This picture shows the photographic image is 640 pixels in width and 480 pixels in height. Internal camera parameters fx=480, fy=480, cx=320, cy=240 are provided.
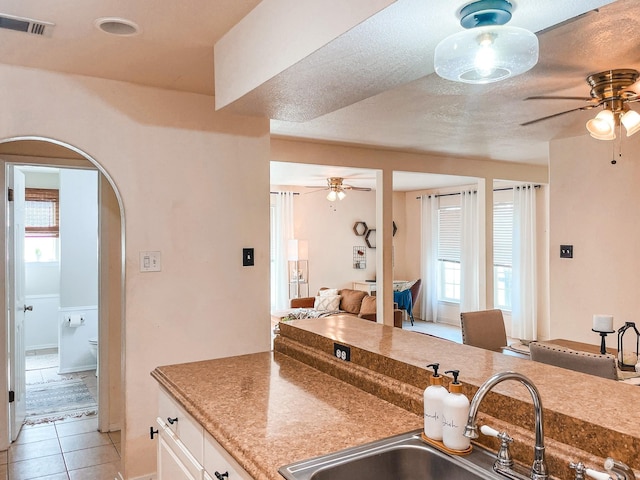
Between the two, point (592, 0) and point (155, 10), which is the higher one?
point (155, 10)

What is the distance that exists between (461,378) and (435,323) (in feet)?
24.9

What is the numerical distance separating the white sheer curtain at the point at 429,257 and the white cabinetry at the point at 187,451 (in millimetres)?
7300

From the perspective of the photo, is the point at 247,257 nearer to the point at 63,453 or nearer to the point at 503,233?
the point at 63,453

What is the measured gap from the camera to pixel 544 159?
5.74 metres

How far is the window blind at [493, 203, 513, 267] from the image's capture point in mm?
7387

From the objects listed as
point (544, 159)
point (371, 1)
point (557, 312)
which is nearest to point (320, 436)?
point (371, 1)

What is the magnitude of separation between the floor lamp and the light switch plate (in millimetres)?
5250

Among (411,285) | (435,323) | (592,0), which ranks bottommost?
(435,323)

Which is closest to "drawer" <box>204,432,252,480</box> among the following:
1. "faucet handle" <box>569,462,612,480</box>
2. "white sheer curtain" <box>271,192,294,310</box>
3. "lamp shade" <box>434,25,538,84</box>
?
"faucet handle" <box>569,462,612,480</box>

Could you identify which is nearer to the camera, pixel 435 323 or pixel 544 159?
pixel 544 159

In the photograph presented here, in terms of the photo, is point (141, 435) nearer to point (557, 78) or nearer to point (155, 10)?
point (155, 10)

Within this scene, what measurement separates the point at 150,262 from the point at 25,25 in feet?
4.23

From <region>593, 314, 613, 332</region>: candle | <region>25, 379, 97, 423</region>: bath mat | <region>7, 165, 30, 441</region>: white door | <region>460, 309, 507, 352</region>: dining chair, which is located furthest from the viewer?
<region>25, 379, 97, 423</region>: bath mat

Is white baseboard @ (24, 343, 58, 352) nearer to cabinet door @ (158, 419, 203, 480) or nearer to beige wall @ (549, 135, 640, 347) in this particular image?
cabinet door @ (158, 419, 203, 480)
